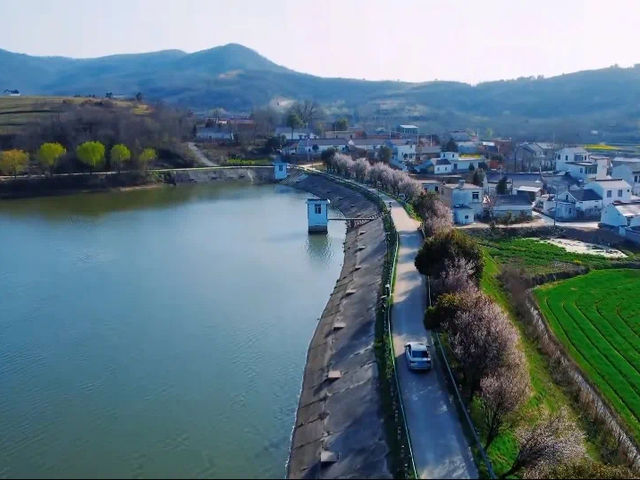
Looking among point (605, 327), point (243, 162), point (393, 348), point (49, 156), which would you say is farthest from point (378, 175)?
point (393, 348)

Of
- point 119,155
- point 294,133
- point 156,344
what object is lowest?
point 156,344

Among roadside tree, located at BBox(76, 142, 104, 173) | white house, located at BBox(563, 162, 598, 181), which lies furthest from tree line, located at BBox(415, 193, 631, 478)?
roadside tree, located at BBox(76, 142, 104, 173)

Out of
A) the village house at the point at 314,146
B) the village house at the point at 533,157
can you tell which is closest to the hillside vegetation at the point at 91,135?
the village house at the point at 314,146

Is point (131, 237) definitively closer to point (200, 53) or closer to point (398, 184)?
point (398, 184)

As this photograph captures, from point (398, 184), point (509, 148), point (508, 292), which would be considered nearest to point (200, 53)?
point (509, 148)

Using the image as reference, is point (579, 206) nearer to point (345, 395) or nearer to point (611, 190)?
point (611, 190)

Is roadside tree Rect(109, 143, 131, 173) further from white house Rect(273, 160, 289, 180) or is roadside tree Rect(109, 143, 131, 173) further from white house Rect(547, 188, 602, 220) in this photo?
white house Rect(547, 188, 602, 220)
